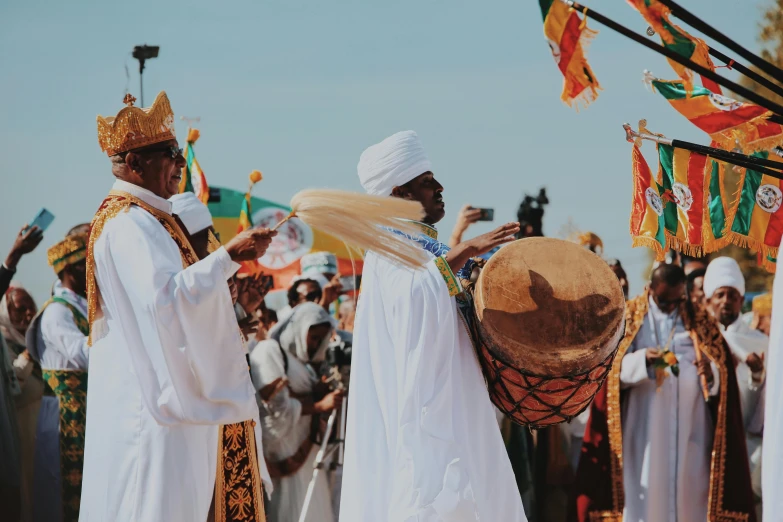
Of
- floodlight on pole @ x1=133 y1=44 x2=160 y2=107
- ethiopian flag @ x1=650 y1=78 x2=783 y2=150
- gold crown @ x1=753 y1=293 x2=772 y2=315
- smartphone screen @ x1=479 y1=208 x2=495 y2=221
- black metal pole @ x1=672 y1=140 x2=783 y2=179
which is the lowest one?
gold crown @ x1=753 y1=293 x2=772 y2=315

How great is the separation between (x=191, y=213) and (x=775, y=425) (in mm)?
3882

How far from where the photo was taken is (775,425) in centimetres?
429

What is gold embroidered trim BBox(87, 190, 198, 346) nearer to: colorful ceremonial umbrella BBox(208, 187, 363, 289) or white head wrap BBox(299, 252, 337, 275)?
white head wrap BBox(299, 252, 337, 275)

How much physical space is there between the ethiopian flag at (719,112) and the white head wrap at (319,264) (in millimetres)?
5554

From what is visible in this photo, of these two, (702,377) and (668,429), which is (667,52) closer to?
(702,377)

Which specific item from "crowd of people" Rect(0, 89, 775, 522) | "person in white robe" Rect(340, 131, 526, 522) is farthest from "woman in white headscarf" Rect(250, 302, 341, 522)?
"person in white robe" Rect(340, 131, 526, 522)

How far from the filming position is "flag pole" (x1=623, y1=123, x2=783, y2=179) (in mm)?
5527

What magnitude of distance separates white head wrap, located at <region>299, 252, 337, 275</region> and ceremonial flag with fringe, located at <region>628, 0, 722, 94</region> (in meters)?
5.85

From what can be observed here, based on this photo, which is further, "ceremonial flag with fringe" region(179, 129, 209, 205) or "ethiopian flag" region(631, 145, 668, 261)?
"ceremonial flag with fringe" region(179, 129, 209, 205)

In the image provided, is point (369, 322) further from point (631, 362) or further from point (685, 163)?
point (631, 362)

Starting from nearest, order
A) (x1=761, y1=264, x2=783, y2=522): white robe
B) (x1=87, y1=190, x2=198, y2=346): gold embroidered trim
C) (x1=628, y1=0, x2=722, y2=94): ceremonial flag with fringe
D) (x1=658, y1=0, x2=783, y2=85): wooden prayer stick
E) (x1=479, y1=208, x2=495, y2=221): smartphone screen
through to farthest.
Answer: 1. (x1=761, y1=264, x2=783, y2=522): white robe
2. (x1=658, y1=0, x2=783, y2=85): wooden prayer stick
3. (x1=628, y1=0, x2=722, y2=94): ceremonial flag with fringe
4. (x1=87, y1=190, x2=198, y2=346): gold embroidered trim
5. (x1=479, y1=208, x2=495, y2=221): smartphone screen

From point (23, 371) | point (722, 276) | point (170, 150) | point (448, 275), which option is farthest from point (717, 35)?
point (23, 371)

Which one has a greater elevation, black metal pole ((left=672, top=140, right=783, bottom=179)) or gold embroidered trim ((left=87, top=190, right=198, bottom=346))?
black metal pole ((left=672, top=140, right=783, bottom=179))

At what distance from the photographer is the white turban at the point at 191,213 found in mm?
7008
